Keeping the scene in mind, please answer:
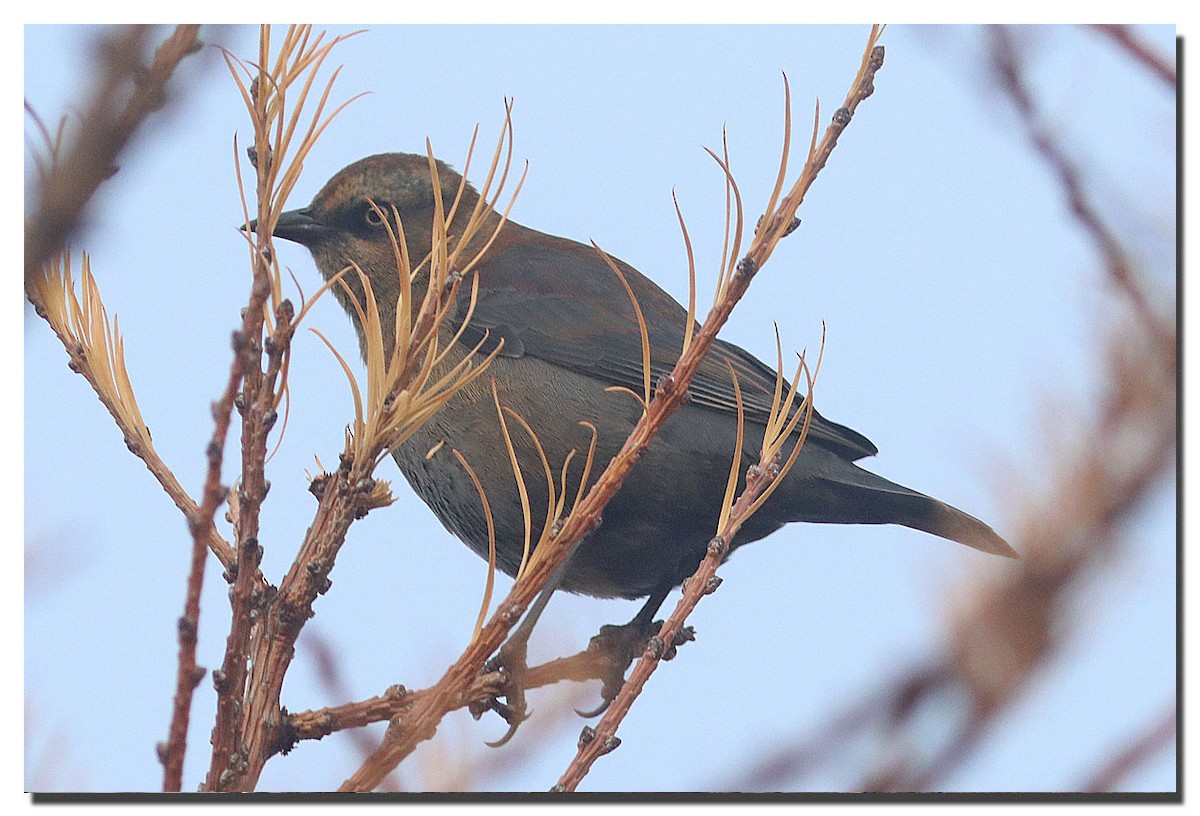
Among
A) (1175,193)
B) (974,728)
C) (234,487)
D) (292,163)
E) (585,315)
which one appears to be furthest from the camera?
(585,315)

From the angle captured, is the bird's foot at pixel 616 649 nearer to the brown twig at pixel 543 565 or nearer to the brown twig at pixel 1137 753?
the brown twig at pixel 543 565

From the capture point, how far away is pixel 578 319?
8.01 feet

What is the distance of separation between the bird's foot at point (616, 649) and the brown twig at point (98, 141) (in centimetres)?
128

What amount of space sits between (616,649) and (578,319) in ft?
2.25

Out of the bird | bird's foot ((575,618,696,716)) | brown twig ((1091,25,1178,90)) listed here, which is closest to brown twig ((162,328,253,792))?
brown twig ((1091,25,1178,90))

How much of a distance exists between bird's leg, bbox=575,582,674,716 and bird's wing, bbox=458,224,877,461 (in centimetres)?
37

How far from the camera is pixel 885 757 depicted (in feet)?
2.43

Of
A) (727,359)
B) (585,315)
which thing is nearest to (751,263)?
(727,359)

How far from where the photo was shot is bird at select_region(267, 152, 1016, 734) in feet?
7.02

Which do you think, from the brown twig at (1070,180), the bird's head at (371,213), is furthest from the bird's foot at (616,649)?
the brown twig at (1070,180)
